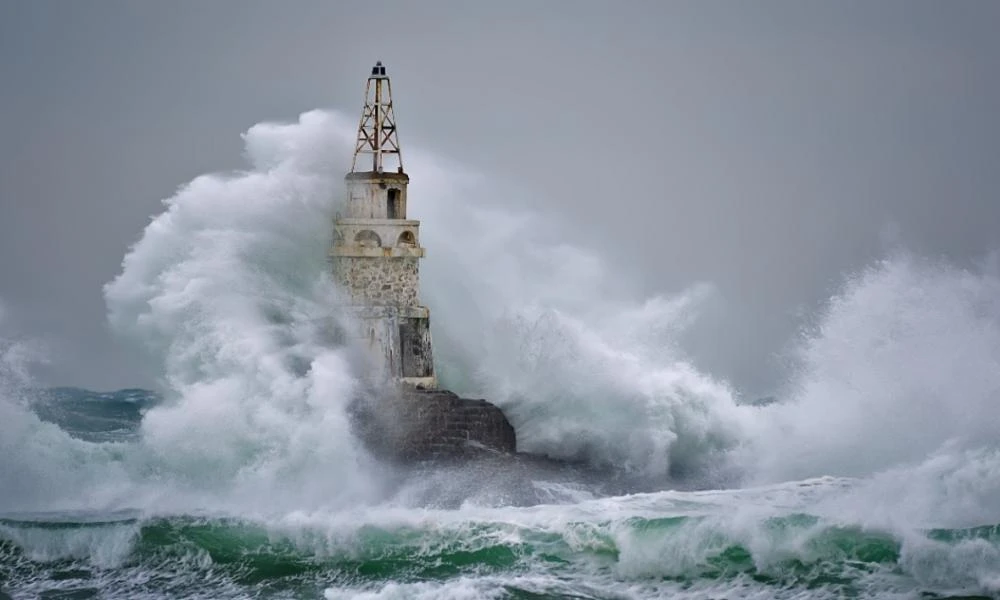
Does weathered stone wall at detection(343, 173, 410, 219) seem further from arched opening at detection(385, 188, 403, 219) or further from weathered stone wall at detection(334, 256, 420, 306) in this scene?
weathered stone wall at detection(334, 256, 420, 306)

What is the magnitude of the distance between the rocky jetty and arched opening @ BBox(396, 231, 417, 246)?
8.19 feet

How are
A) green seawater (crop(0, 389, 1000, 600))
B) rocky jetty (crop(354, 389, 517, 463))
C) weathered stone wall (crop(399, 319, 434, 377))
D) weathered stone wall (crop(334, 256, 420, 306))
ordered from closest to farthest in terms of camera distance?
green seawater (crop(0, 389, 1000, 600)) → rocky jetty (crop(354, 389, 517, 463)) → weathered stone wall (crop(399, 319, 434, 377)) → weathered stone wall (crop(334, 256, 420, 306))

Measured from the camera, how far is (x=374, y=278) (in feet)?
77.0

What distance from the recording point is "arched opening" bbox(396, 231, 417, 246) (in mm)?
23594

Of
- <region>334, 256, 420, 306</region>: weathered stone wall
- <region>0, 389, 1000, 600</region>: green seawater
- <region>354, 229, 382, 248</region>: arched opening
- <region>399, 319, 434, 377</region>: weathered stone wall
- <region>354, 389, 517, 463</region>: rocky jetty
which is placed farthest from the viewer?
<region>354, 229, 382, 248</region>: arched opening

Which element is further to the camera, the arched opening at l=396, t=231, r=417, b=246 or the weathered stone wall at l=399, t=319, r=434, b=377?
the arched opening at l=396, t=231, r=417, b=246

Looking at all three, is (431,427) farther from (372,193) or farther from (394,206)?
(372,193)

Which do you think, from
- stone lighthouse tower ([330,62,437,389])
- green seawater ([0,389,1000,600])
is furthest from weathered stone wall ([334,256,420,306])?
green seawater ([0,389,1000,600])

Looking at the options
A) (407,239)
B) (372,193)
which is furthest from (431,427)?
(372,193)

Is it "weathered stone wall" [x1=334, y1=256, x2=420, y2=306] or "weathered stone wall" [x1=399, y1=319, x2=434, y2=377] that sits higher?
"weathered stone wall" [x1=334, y1=256, x2=420, y2=306]

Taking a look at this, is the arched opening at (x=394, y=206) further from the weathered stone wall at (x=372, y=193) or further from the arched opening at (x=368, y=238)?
the arched opening at (x=368, y=238)

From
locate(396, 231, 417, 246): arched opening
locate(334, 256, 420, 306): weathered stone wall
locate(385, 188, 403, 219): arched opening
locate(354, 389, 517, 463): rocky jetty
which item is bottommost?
locate(354, 389, 517, 463): rocky jetty

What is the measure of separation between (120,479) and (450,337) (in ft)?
24.4

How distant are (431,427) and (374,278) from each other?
2.90m
